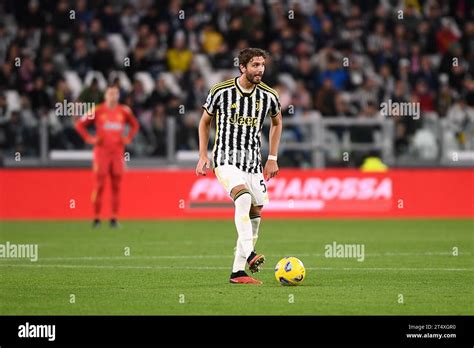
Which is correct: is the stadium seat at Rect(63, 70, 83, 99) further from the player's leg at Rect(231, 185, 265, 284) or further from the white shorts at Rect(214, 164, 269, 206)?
the player's leg at Rect(231, 185, 265, 284)

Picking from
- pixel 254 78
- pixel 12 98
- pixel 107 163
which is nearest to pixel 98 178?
pixel 107 163

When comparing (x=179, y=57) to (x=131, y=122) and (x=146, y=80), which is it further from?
(x=131, y=122)

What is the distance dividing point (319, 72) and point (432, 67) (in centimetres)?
303

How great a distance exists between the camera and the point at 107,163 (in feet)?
74.3

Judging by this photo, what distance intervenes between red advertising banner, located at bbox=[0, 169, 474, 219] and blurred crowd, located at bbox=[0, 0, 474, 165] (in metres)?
0.73

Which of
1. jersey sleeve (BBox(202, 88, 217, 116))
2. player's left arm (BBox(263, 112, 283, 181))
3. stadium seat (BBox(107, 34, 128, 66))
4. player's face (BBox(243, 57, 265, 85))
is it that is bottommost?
player's left arm (BBox(263, 112, 283, 181))

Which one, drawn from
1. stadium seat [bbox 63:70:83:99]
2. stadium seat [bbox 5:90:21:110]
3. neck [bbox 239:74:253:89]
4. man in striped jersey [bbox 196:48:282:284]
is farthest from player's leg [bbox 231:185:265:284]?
stadium seat [bbox 63:70:83:99]

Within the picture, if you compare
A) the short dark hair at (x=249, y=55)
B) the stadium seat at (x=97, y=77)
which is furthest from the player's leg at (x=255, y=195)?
the stadium seat at (x=97, y=77)

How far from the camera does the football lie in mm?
12445

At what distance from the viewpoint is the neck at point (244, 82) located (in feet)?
41.8

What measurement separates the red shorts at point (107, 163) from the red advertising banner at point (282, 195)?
1630 mm

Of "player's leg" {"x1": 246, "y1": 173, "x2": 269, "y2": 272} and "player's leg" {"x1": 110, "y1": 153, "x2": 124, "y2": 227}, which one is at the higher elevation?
"player's leg" {"x1": 110, "y1": 153, "x2": 124, "y2": 227}
